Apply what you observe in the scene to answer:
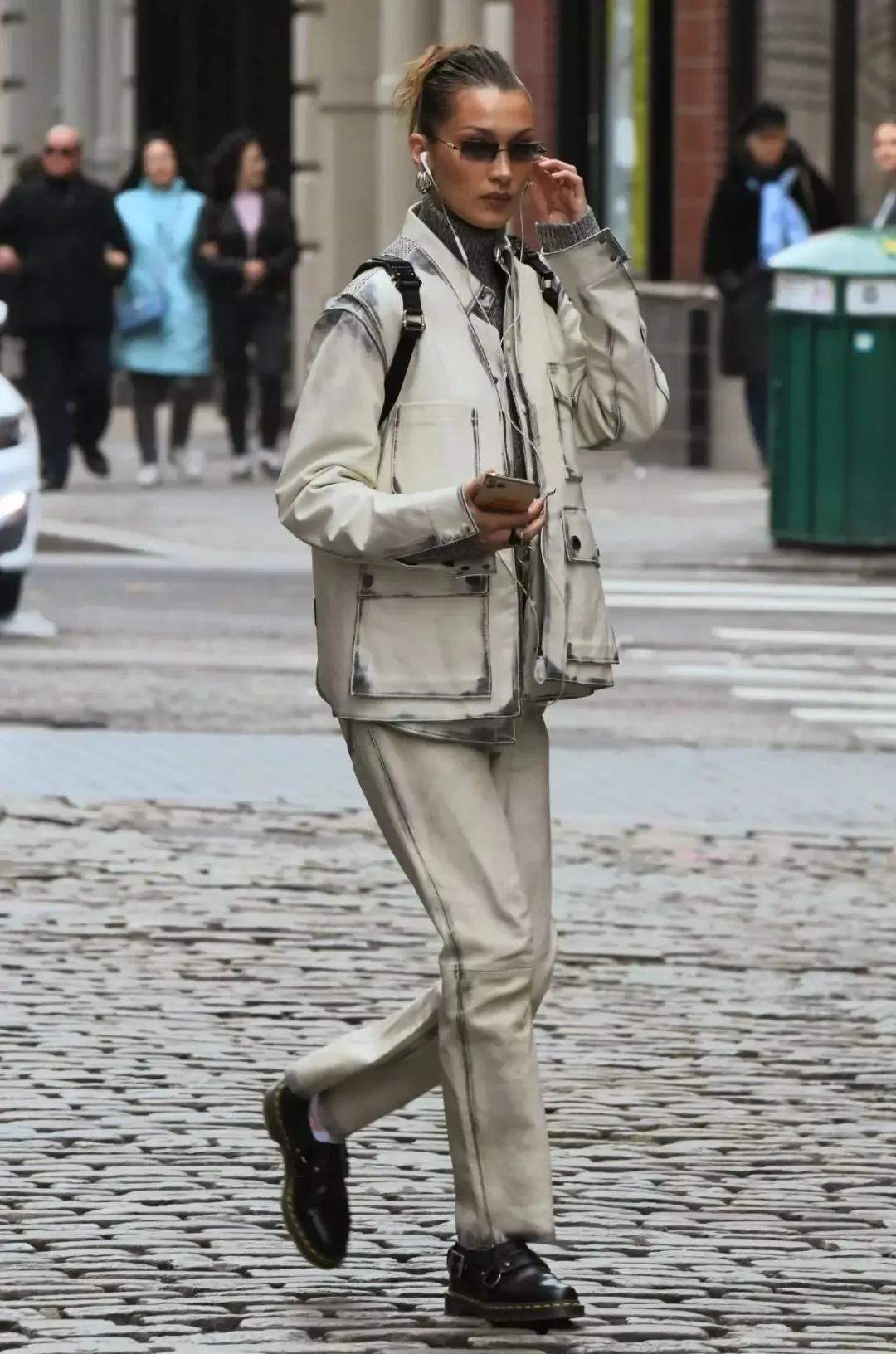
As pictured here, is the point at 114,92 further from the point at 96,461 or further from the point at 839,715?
the point at 839,715

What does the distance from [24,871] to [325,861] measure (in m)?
0.77

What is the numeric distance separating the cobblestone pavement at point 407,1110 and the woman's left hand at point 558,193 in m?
1.57

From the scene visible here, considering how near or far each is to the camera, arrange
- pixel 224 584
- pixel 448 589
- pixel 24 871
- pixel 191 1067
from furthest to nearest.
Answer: pixel 224 584 < pixel 24 871 < pixel 191 1067 < pixel 448 589

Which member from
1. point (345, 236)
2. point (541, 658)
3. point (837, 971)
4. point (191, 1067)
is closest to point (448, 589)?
point (541, 658)

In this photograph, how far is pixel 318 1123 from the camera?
17.8ft

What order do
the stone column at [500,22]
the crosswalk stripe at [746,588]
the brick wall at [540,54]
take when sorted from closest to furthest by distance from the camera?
the crosswalk stripe at [746,588] < the brick wall at [540,54] < the stone column at [500,22]

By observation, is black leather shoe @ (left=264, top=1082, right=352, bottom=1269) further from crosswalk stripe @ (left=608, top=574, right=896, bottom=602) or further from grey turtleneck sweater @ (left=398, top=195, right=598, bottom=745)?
crosswalk stripe @ (left=608, top=574, right=896, bottom=602)

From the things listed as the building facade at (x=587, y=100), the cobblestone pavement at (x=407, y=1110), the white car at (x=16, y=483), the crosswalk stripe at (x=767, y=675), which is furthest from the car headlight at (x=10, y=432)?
the building facade at (x=587, y=100)

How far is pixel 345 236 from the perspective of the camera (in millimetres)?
25938

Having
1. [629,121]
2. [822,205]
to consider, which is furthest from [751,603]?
[629,121]

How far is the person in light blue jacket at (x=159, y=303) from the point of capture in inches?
802

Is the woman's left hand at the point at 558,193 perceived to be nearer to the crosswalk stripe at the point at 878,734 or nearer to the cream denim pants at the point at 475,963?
the cream denim pants at the point at 475,963

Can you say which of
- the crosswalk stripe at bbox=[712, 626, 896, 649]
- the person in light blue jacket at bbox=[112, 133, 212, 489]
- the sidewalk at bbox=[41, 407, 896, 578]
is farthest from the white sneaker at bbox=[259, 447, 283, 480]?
the crosswalk stripe at bbox=[712, 626, 896, 649]

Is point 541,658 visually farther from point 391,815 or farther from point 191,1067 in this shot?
point 191,1067
